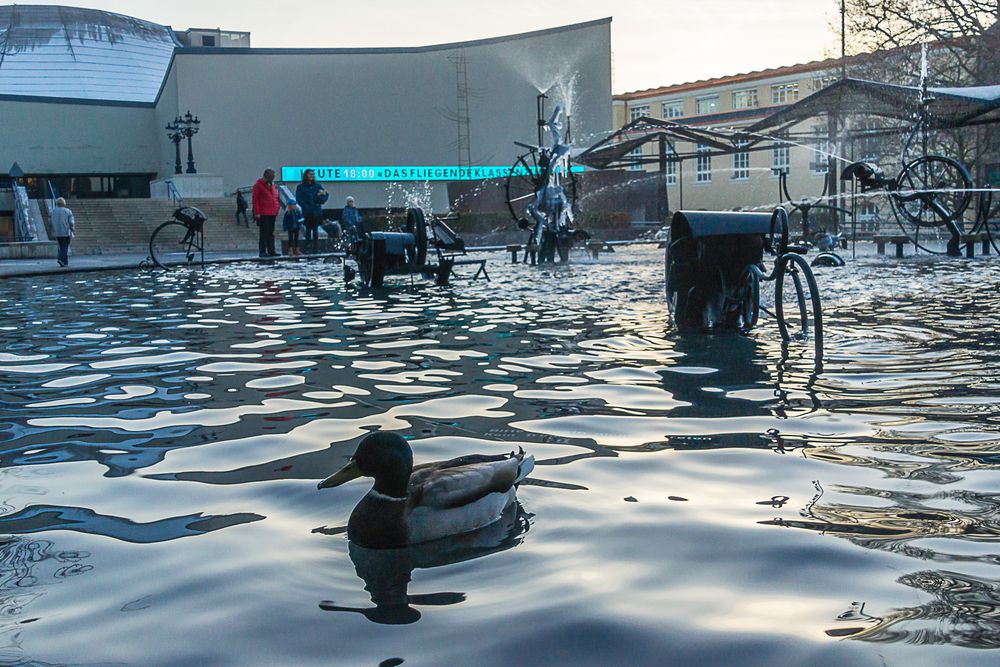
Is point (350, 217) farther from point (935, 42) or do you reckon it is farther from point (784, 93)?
point (784, 93)

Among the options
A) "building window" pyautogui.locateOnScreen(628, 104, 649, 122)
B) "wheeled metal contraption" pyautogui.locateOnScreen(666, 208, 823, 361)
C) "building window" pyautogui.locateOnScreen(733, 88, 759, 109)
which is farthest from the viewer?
"building window" pyautogui.locateOnScreen(628, 104, 649, 122)

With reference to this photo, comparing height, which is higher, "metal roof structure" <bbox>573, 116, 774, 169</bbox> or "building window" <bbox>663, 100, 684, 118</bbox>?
"building window" <bbox>663, 100, 684, 118</bbox>

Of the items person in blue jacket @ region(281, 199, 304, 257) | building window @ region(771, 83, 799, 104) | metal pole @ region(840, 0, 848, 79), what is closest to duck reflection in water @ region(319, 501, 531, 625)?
person in blue jacket @ region(281, 199, 304, 257)

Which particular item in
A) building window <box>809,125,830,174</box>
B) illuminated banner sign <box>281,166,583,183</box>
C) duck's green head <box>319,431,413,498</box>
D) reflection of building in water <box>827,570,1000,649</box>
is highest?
illuminated banner sign <box>281,166,583,183</box>

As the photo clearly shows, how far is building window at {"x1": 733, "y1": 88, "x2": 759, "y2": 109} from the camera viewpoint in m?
71.5

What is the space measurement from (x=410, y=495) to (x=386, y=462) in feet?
0.48

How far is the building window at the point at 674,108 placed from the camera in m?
76.6

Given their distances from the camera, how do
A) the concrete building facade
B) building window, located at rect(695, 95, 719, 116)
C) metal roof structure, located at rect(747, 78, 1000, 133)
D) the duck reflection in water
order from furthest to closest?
building window, located at rect(695, 95, 719, 116) → the concrete building facade → metal roof structure, located at rect(747, 78, 1000, 133) → the duck reflection in water

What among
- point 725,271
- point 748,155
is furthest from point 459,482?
point 748,155

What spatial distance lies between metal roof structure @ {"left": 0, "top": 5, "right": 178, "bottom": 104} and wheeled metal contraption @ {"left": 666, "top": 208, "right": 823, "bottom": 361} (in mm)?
75538

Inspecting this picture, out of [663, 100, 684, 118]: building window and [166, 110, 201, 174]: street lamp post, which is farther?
[663, 100, 684, 118]: building window

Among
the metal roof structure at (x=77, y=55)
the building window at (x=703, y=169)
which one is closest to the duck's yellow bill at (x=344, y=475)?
the building window at (x=703, y=169)

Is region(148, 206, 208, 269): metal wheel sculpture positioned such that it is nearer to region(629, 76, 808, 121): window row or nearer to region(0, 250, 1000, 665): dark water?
region(0, 250, 1000, 665): dark water

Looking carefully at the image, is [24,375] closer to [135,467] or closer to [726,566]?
[135,467]
